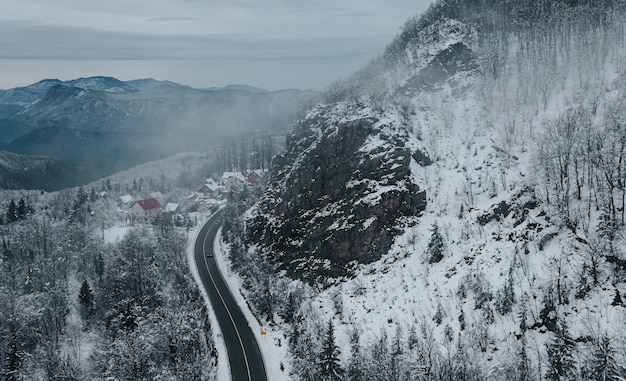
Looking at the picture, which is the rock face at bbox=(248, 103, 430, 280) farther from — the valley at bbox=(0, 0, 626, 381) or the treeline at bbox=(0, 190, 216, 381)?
the treeline at bbox=(0, 190, 216, 381)

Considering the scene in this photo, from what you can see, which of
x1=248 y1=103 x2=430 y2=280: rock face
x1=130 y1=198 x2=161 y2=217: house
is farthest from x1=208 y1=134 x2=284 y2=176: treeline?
x1=248 y1=103 x2=430 y2=280: rock face

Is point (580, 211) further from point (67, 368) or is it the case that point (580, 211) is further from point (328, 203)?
point (67, 368)

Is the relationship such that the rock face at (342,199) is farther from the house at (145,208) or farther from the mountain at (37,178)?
the mountain at (37,178)

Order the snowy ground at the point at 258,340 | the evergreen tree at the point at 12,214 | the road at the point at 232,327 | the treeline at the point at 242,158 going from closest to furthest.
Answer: the snowy ground at the point at 258,340 → the road at the point at 232,327 → the evergreen tree at the point at 12,214 → the treeline at the point at 242,158

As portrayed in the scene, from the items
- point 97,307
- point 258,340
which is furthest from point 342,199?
point 97,307

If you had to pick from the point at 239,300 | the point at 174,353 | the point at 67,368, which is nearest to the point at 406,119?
the point at 239,300

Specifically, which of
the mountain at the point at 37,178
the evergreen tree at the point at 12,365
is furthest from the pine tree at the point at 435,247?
the mountain at the point at 37,178
